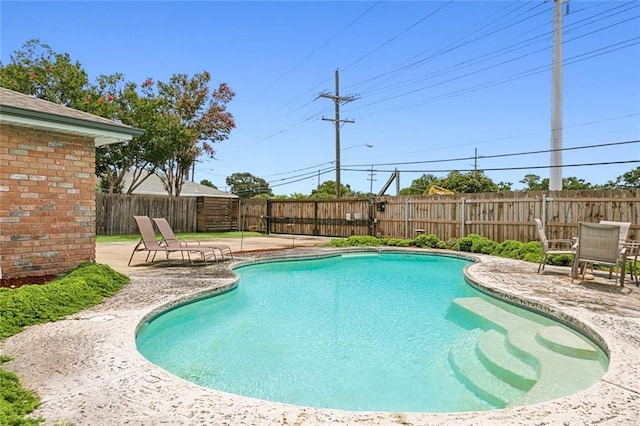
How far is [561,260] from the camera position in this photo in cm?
874

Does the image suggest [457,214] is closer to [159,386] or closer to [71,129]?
[71,129]

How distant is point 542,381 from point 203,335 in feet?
11.5

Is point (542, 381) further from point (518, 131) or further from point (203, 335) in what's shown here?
point (518, 131)

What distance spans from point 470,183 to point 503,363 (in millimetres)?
34145

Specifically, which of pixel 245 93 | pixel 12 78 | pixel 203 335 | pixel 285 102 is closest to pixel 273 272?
pixel 203 335

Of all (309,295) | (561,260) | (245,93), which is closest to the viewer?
(309,295)

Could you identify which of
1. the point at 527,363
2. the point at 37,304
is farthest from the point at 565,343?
the point at 37,304

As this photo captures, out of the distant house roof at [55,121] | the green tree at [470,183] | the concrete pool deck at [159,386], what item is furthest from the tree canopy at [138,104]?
the green tree at [470,183]

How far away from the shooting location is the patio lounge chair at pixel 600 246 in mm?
6105

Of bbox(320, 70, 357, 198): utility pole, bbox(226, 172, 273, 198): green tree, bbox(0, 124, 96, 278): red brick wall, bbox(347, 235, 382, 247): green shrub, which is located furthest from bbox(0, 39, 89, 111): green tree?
bbox(226, 172, 273, 198): green tree

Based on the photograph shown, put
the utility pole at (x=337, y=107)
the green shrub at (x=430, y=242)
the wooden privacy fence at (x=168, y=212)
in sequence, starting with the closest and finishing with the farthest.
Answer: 1. the green shrub at (x=430, y=242)
2. the wooden privacy fence at (x=168, y=212)
3. the utility pole at (x=337, y=107)

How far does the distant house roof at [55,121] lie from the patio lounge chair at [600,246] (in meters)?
7.59

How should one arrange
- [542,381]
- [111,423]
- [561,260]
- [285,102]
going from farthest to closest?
[285,102], [561,260], [542,381], [111,423]

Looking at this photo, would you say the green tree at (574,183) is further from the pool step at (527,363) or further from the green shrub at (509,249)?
the pool step at (527,363)
